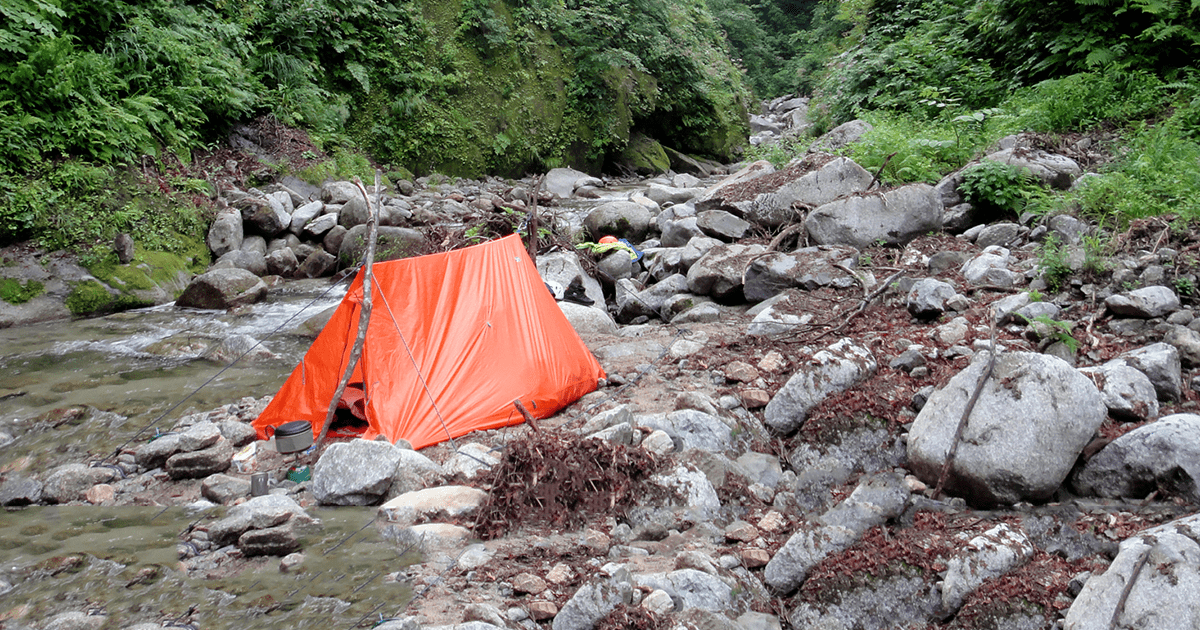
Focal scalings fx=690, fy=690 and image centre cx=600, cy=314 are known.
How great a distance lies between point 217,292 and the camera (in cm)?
800

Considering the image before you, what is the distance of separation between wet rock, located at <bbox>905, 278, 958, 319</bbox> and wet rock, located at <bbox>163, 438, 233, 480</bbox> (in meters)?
4.73

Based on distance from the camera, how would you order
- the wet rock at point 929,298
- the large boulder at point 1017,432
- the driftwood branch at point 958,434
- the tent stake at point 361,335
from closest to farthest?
the large boulder at point 1017,432 → the driftwood branch at point 958,434 → the tent stake at point 361,335 → the wet rock at point 929,298

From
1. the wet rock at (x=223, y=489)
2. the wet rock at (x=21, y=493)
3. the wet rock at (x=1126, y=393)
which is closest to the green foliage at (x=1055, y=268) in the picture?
the wet rock at (x=1126, y=393)

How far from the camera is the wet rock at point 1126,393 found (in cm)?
327

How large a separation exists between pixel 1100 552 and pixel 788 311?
310cm

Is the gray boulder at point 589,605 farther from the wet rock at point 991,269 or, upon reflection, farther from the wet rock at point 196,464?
the wet rock at point 991,269

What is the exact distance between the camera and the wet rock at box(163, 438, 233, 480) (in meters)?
4.15

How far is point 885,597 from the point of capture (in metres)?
2.67

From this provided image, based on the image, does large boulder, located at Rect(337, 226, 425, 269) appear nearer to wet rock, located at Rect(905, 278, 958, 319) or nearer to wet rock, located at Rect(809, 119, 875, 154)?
wet rock, located at Rect(905, 278, 958, 319)

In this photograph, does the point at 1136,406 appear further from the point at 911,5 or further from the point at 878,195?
the point at 911,5

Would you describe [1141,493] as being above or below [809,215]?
below

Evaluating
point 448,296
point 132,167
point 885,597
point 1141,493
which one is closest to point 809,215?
point 448,296

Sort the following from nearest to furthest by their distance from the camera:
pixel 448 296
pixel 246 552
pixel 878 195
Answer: pixel 246 552, pixel 448 296, pixel 878 195

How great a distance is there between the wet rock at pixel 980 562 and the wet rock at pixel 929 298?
2.40m
